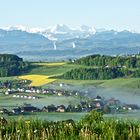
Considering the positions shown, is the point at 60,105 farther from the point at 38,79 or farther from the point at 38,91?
the point at 38,79

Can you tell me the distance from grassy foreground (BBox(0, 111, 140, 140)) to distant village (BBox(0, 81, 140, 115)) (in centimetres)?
3807

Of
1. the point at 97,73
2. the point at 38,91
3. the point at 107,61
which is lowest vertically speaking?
the point at 38,91

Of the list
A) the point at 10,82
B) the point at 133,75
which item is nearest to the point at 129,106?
the point at 133,75

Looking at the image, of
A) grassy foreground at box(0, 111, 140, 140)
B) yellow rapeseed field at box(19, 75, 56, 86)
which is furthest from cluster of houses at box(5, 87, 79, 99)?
grassy foreground at box(0, 111, 140, 140)

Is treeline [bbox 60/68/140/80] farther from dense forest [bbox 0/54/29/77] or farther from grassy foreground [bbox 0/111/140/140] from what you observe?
grassy foreground [bbox 0/111/140/140]

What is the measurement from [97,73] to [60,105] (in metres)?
32.3

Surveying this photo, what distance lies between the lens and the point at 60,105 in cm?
7300

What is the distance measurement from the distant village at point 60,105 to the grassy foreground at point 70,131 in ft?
125

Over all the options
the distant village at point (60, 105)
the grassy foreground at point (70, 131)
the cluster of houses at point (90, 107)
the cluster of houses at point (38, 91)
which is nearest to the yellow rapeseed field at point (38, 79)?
the distant village at point (60, 105)

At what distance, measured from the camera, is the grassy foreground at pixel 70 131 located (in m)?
14.3

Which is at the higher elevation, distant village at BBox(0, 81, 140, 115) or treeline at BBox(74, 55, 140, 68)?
treeline at BBox(74, 55, 140, 68)

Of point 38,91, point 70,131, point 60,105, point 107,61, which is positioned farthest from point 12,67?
point 70,131

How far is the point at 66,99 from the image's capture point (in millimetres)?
82875

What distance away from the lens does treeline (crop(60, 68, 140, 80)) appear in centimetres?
10206
